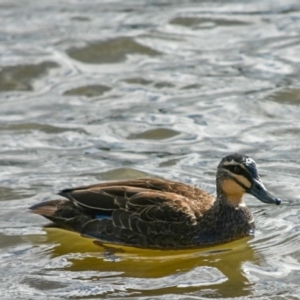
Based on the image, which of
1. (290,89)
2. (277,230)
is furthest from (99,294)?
(290,89)

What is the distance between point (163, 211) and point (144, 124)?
4146mm

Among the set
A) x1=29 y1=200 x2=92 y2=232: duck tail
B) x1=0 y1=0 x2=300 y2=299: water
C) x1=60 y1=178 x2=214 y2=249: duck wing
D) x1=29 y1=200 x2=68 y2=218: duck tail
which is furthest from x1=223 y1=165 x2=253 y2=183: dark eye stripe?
x1=29 y1=200 x2=68 y2=218: duck tail

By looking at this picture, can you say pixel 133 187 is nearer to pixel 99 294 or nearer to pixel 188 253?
pixel 188 253

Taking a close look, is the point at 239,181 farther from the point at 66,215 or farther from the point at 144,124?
the point at 144,124

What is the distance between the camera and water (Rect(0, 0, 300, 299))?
10570 mm

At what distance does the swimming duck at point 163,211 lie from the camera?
11172 mm

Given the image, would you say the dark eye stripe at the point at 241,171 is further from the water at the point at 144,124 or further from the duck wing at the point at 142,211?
the water at the point at 144,124

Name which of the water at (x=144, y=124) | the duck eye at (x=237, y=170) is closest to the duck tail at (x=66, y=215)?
the water at (x=144, y=124)

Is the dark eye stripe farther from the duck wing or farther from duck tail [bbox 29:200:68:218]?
duck tail [bbox 29:200:68:218]

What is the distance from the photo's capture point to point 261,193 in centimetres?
1102

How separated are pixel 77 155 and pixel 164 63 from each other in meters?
4.16

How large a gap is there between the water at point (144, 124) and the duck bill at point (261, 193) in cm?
49

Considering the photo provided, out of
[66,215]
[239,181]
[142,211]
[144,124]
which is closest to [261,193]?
[239,181]

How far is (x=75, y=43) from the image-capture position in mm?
18719
